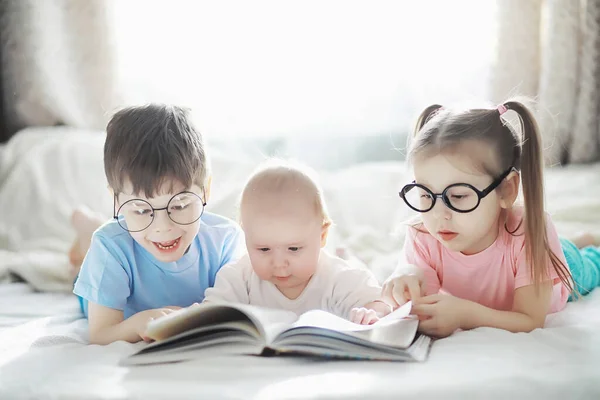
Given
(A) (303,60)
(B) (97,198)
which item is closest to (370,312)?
(B) (97,198)

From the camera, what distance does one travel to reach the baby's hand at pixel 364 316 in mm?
1153

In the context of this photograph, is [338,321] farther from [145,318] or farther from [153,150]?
[153,150]

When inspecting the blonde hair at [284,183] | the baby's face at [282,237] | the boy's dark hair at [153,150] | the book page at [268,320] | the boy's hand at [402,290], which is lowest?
the boy's hand at [402,290]

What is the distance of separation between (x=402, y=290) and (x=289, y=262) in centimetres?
21

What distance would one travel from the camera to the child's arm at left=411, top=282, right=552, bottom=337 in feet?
3.70

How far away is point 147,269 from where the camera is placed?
1328 mm

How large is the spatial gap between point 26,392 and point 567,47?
80.9 inches

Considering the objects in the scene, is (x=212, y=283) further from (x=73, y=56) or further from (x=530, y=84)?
(x=530, y=84)

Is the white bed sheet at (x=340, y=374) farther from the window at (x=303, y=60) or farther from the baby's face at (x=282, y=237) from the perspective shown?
the window at (x=303, y=60)

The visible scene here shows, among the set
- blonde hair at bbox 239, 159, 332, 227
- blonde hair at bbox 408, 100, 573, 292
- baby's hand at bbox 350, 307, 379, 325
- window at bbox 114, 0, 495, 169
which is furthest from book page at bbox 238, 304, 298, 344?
window at bbox 114, 0, 495, 169

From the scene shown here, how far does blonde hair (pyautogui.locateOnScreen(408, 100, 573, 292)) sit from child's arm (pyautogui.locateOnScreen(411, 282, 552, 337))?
0.04 meters

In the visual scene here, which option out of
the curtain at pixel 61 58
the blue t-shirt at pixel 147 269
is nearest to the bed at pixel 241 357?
the blue t-shirt at pixel 147 269

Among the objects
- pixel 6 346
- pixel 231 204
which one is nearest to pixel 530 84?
pixel 231 204

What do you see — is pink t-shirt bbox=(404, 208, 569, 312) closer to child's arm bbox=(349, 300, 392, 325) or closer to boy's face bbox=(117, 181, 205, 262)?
child's arm bbox=(349, 300, 392, 325)
